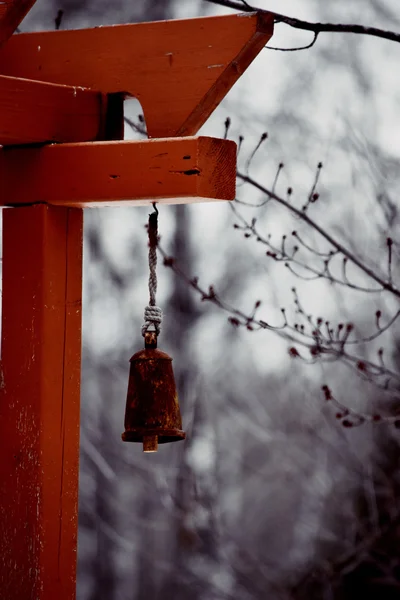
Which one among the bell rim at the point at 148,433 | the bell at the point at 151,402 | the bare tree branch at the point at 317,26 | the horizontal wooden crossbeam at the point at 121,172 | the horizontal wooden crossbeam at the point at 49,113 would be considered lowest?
the bell rim at the point at 148,433

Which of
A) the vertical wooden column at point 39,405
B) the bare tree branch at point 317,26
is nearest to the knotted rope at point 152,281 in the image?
the vertical wooden column at point 39,405

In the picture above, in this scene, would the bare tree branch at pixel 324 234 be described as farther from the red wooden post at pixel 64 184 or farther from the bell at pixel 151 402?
the bell at pixel 151 402

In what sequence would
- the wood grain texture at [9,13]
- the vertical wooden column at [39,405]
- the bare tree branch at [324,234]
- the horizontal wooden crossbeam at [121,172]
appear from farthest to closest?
the bare tree branch at [324,234] → the vertical wooden column at [39,405] → the horizontal wooden crossbeam at [121,172] → the wood grain texture at [9,13]

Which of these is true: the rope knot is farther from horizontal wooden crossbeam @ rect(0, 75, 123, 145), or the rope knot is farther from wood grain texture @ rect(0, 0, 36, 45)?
wood grain texture @ rect(0, 0, 36, 45)

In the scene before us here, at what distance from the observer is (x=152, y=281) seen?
2.47 m

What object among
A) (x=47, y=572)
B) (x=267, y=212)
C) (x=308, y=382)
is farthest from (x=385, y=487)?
(x=47, y=572)

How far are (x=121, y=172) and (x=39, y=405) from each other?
0.62 m

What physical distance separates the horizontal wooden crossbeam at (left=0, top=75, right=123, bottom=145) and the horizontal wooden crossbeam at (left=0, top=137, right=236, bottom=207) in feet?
0.20

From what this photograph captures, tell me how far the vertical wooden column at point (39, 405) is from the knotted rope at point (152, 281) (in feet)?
0.68

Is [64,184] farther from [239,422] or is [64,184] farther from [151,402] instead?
[239,422]

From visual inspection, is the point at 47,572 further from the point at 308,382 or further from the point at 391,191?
the point at 308,382

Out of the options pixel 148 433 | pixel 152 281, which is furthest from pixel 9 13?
pixel 148 433

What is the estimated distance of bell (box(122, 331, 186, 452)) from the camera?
8.21 feet

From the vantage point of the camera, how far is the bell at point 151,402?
8.21 feet
